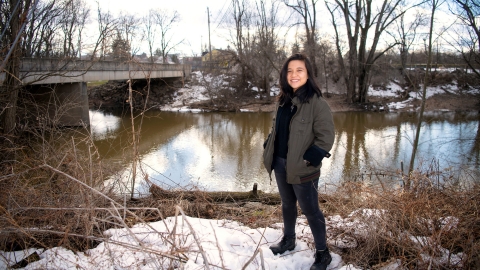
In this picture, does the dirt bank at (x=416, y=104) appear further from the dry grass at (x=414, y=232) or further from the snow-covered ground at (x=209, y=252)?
the snow-covered ground at (x=209, y=252)

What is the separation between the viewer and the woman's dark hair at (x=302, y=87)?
8.23 feet

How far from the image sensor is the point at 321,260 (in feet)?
8.45

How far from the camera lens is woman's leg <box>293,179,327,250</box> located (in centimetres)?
250

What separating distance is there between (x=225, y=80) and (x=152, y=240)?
25.5m

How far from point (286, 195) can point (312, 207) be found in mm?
272

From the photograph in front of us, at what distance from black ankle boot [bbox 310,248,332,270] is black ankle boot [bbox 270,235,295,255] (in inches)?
11.8

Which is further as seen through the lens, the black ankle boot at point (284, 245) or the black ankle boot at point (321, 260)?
the black ankle boot at point (284, 245)

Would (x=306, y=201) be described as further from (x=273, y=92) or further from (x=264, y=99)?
(x=273, y=92)

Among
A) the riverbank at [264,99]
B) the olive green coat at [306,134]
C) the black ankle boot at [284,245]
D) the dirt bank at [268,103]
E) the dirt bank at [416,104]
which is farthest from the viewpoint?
the riverbank at [264,99]

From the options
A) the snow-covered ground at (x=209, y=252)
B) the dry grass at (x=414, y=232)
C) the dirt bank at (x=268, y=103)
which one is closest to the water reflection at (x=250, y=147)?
the dry grass at (x=414, y=232)

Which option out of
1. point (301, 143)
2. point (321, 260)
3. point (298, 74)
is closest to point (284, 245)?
point (321, 260)

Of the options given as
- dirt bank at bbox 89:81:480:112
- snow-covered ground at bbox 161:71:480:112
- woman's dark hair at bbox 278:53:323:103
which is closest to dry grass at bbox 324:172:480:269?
woman's dark hair at bbox 278:53:323:103

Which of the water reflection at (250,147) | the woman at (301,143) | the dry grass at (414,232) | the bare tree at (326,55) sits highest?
the bare tree at (326,55)

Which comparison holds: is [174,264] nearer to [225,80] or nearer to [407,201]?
[407,201]
